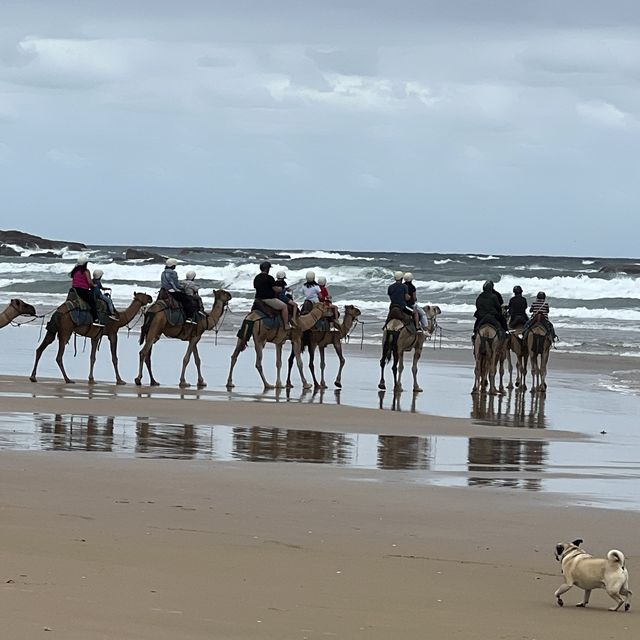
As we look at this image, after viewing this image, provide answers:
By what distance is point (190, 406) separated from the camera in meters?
18.5

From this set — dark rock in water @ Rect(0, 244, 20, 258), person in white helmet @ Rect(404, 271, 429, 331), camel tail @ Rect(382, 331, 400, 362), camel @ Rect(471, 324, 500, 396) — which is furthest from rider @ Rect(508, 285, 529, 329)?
dark rock in water @ Rect(0, 244, 20, 258)

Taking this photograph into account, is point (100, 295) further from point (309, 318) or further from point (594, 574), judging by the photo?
point (594, 574)

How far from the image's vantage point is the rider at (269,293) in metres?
23.2

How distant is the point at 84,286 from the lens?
22156mm

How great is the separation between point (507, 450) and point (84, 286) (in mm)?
9640

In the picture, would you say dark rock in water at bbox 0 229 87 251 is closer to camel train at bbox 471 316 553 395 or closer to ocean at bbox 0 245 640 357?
ocean at bbox 0 245 640 357

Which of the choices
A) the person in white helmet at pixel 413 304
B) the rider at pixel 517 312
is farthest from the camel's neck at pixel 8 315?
the rider at pixel 517 312

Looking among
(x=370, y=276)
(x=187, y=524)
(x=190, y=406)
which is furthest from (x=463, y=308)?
(x=187, y=524)

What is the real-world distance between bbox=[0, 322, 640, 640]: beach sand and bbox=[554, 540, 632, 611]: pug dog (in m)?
0.13

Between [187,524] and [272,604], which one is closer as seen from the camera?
[272,604]

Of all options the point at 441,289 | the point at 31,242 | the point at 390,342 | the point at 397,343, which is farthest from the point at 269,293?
the point at 31,242

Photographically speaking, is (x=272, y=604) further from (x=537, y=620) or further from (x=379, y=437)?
(x=379, y=437)

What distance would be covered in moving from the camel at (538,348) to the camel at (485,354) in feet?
4.33

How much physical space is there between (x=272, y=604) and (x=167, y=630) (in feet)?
2.75
